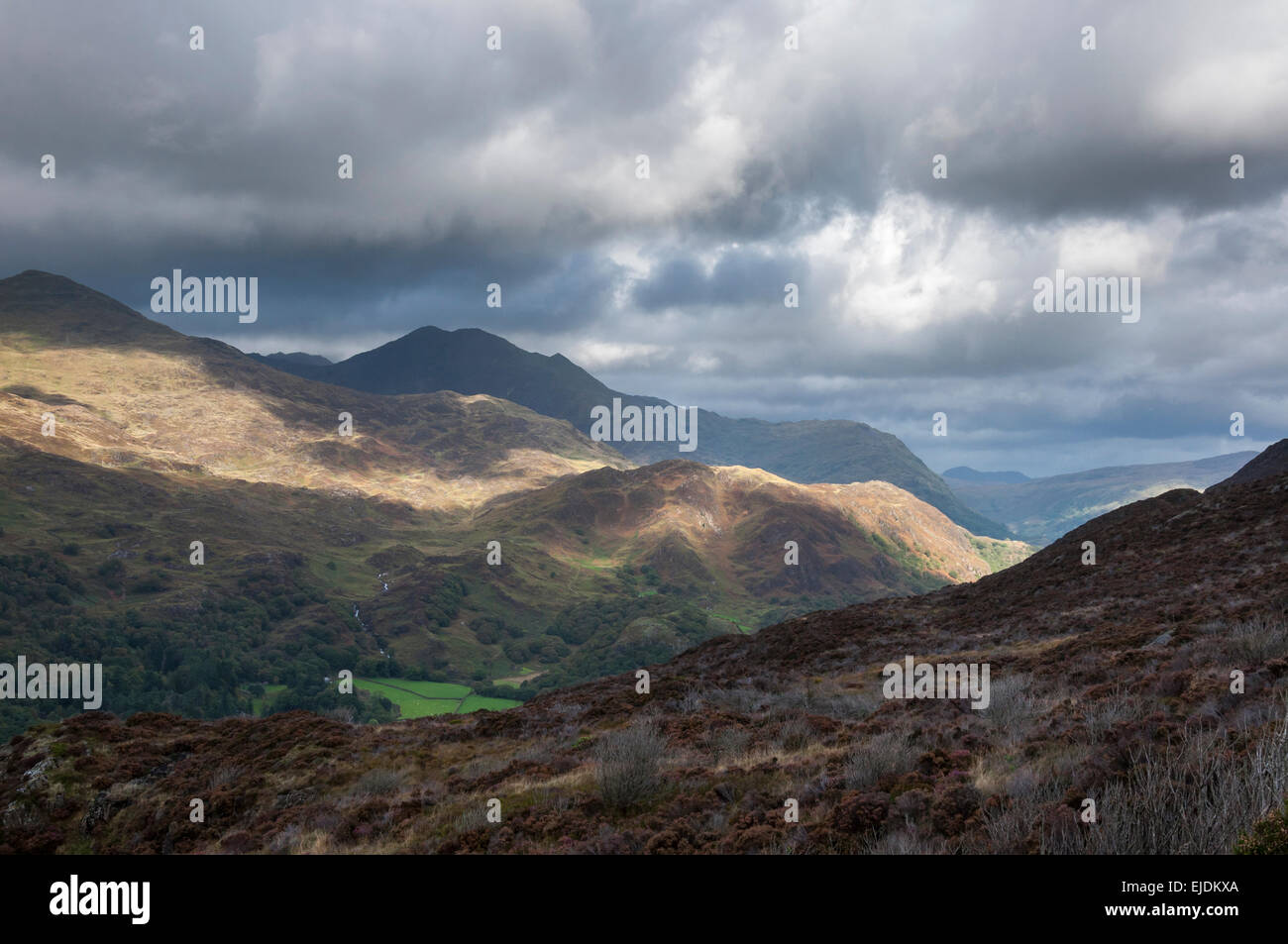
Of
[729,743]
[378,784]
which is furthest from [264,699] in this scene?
[729,743]

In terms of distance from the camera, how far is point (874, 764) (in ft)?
38.5

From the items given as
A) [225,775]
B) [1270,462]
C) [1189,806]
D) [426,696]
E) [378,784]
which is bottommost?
[426,696]

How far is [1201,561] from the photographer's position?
3241 centimetres

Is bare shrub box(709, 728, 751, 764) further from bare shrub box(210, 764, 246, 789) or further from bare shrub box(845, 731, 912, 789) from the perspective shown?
bare shrub box(210, 764, 246, 789)

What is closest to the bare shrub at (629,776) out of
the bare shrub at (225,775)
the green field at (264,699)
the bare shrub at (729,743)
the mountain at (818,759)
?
the mountain at (818,759)

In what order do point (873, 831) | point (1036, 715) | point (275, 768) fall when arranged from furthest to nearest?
point (275, 768) < point (1036, 715) < point (873, 831)

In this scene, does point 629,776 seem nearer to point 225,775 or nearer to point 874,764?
point 874,764

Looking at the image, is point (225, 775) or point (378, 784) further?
point (225, 775)

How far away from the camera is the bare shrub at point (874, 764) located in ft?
37.6

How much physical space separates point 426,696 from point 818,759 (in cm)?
17596

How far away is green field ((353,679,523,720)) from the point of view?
155750 millimetres
